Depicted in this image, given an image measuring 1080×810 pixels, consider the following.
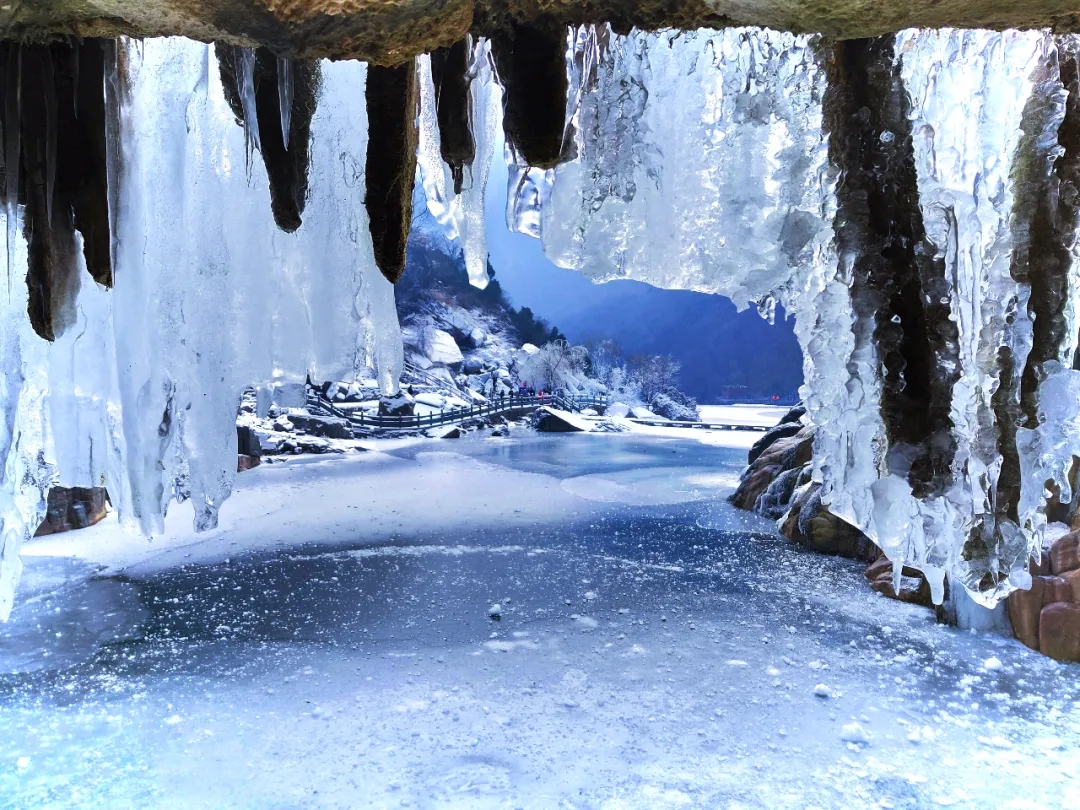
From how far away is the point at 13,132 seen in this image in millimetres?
1903

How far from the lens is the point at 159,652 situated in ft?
18.2

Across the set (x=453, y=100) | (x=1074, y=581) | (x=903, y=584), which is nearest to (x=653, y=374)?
(x=903, y=584)

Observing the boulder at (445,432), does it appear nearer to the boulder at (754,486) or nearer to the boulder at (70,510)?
the boulder at (70,510)

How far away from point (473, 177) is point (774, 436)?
12982 mm

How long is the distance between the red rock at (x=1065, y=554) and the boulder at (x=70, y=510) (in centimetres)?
1277

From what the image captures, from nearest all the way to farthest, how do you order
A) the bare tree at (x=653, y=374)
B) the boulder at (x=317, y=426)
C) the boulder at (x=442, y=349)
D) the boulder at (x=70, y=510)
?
the boulder at (x=70, y=510)
the boulder at (x=317, y=426)
the boulder at (x=442, y=349)
the bare tree at (x=653, y=374)

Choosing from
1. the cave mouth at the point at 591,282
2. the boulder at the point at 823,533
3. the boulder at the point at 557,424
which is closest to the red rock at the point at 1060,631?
the cave mouth at the point at 591,282

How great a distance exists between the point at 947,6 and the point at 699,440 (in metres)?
26.7

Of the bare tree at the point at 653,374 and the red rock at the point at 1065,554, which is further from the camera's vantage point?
the bare tree at the point at 653,374

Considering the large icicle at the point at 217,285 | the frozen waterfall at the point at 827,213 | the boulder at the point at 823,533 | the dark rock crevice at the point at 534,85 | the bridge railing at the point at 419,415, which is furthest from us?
the bridge railing at the point at 419,415

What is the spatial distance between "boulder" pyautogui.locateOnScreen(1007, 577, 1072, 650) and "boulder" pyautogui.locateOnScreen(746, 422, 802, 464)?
325 inches

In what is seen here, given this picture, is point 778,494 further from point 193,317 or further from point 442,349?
point 442,349

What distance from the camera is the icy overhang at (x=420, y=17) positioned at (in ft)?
4.25

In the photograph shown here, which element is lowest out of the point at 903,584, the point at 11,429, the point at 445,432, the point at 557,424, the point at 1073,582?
the point at 557,424
